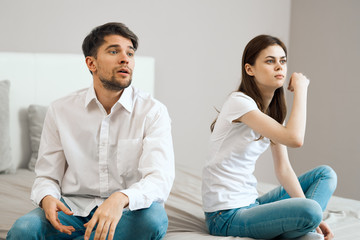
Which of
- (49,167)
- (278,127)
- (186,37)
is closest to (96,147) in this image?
(49,167)

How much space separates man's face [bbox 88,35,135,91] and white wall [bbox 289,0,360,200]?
7.61 feet

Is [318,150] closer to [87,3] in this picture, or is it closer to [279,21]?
[279,21]

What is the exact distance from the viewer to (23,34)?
9.48ft

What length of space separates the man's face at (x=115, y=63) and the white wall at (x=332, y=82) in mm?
2320

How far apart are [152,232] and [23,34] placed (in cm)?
180

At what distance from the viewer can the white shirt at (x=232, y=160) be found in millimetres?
1831

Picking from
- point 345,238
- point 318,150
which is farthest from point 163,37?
point 345,238

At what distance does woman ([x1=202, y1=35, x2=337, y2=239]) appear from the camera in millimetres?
1673

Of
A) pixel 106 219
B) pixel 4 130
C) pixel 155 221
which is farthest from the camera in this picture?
pixel 4 130

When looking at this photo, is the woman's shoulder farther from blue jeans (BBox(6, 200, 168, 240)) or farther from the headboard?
the headboard

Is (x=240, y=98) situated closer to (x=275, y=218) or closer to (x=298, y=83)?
(x=298, y=83)

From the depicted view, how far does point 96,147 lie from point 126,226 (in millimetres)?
357

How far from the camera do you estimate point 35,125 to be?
8.78ft

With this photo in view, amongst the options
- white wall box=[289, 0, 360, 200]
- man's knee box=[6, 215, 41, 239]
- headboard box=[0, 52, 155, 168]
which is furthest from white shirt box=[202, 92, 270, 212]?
white wall box=[289, 0, 360, 200]
